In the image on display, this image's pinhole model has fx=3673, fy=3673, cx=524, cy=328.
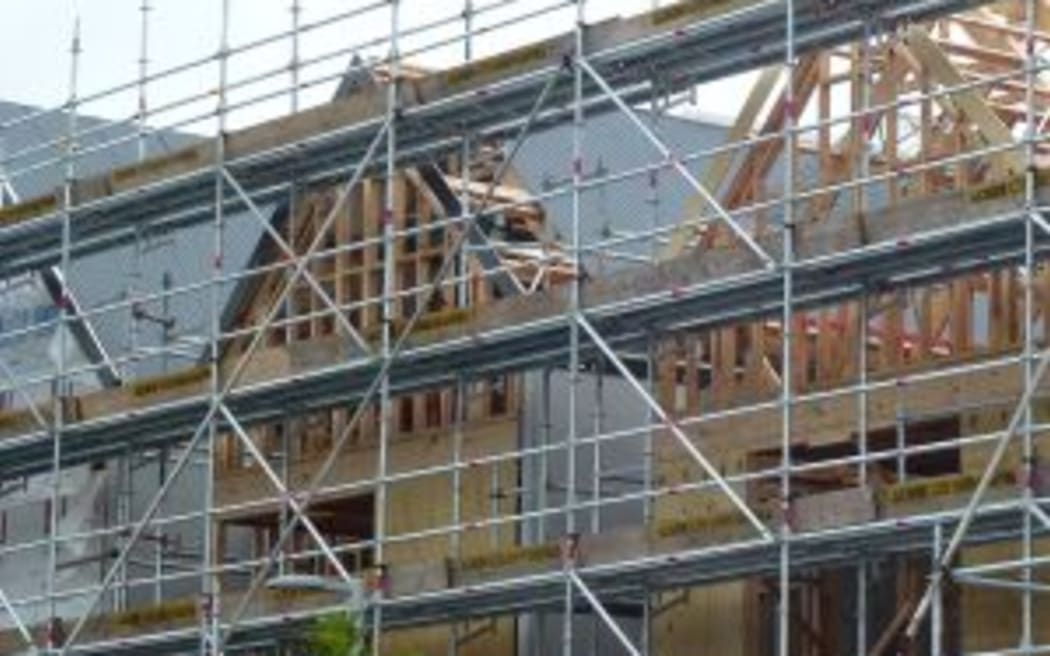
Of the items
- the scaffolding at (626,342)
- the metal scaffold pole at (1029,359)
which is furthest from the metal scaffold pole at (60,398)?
the metal scaffold pole at (1029,359)

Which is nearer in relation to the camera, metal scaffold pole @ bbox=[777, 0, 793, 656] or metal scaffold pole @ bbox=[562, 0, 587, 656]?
metal scaffold pole @ bbox=[777, 0, 793, 656]

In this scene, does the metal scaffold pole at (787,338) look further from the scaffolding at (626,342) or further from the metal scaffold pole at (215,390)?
the metal scaffold pole at (215,390)

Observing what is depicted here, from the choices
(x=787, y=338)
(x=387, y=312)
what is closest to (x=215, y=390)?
(x=387, y=312)

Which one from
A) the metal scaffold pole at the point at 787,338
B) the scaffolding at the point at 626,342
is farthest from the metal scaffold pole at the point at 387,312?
the metal scaffold pole at the point at 787,338

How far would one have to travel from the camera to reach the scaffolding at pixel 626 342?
1024 inches

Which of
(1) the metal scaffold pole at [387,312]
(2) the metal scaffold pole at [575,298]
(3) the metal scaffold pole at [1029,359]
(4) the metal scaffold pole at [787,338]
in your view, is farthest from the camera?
(1) the metal scaffold pole at [387,312]

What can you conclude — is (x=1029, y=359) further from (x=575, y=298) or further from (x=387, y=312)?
(x=387, y=312)

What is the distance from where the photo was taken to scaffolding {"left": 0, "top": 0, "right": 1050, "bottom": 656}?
85.4 ft

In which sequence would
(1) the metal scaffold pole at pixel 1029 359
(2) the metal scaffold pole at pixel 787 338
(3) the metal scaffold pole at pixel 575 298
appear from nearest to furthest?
(1) the metal scaffold pole at pixel 1029 359 < (2) the metal scaffold pole at pixel 787 338 < (3) the metal scaffold pole at pixel 575 298

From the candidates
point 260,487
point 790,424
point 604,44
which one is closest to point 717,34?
point 604,44

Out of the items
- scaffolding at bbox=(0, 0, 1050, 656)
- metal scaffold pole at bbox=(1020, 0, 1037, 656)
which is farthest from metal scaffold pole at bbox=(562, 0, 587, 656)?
metal scaffold pole at bbox=(1020, 0, 1037, 656)

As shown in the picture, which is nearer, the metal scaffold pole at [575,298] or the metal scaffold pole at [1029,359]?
the metal scaffold pole at [1029,359]

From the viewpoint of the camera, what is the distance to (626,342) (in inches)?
1142

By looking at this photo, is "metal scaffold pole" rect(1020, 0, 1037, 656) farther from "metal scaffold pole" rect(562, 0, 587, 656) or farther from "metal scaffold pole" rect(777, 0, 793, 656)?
"metal scaffold pole" rect(562, 0, 587, 656)
